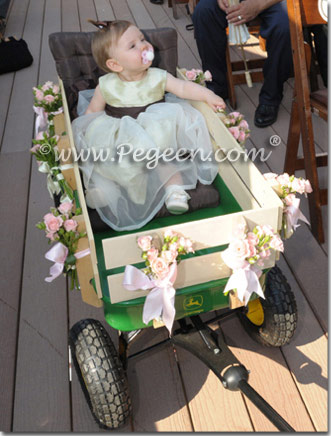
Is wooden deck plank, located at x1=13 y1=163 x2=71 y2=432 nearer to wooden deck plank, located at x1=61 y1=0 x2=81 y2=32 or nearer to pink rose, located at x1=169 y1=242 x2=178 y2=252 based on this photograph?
pink rose, located at x1=169 y1=242 x2=178 y2=252

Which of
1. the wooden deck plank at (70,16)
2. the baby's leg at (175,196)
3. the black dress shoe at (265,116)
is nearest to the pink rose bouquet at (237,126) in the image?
the baby's leg at (175,196)

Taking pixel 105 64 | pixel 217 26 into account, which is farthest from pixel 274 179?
pixel 217 26

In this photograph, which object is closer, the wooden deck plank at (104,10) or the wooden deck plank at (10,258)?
the wooden deck plank at (10,258)

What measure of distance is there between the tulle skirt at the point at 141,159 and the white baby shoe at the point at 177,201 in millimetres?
32

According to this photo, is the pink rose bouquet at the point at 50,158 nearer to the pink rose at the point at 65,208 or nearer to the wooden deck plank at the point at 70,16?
the pink rose at the point at 65,208

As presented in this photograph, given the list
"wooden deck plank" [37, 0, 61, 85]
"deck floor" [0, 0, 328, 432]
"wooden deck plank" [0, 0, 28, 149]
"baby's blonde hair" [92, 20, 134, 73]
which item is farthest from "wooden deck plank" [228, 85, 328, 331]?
"wooden deck plank" [37, 0, 61, 85]

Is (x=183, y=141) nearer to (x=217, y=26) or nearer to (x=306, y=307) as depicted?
(x=306, y=307)

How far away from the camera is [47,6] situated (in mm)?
5574

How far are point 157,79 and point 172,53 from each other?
0.93ft

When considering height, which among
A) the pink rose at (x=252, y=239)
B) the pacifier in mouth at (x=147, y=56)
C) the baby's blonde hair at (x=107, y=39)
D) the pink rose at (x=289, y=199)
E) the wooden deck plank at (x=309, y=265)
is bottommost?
the wooden deck plank at (x=309, y=265)

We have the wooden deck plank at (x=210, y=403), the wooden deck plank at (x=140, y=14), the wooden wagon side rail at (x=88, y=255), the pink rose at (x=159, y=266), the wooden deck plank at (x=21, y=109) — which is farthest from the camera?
the wooden deck plank at (x=140, y=14)

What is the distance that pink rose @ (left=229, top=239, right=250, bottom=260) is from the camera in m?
1.18

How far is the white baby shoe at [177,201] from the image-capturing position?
1575 mm

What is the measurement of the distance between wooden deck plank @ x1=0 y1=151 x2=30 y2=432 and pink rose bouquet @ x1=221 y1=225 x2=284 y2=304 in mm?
903
